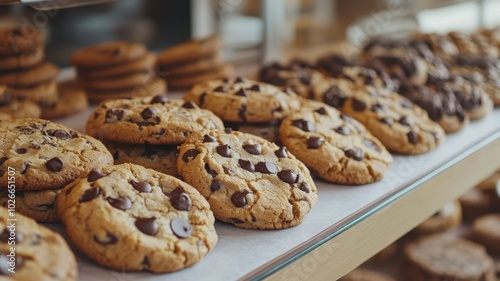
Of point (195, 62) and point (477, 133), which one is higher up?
point (195, 62)

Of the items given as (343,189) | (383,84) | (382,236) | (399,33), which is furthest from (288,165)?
(399,33)

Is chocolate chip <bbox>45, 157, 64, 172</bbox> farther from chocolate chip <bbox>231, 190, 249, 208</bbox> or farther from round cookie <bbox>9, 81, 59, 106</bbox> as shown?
round cookie <bbox>9, 81, 59, 106</bbox>

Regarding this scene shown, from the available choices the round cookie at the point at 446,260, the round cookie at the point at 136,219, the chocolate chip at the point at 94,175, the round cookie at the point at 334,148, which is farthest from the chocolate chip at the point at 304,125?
the round cookie at the point at 446,260

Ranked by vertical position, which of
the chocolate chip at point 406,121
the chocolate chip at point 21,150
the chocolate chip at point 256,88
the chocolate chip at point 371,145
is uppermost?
the chocolate chip at point 256,88

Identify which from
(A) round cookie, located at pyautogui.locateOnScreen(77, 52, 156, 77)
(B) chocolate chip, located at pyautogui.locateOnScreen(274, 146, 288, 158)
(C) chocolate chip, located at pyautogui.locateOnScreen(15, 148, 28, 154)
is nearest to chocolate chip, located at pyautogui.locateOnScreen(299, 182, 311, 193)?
(B) chocolate chip, located at pyautogui.locateOnScreen(274, 146, 288, 158)

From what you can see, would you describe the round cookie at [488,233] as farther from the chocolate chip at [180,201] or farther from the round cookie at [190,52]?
the chocolate chip at [180,201]

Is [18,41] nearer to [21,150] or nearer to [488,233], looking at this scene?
[21,150]

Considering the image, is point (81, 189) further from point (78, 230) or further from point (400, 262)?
point (400, 262)
